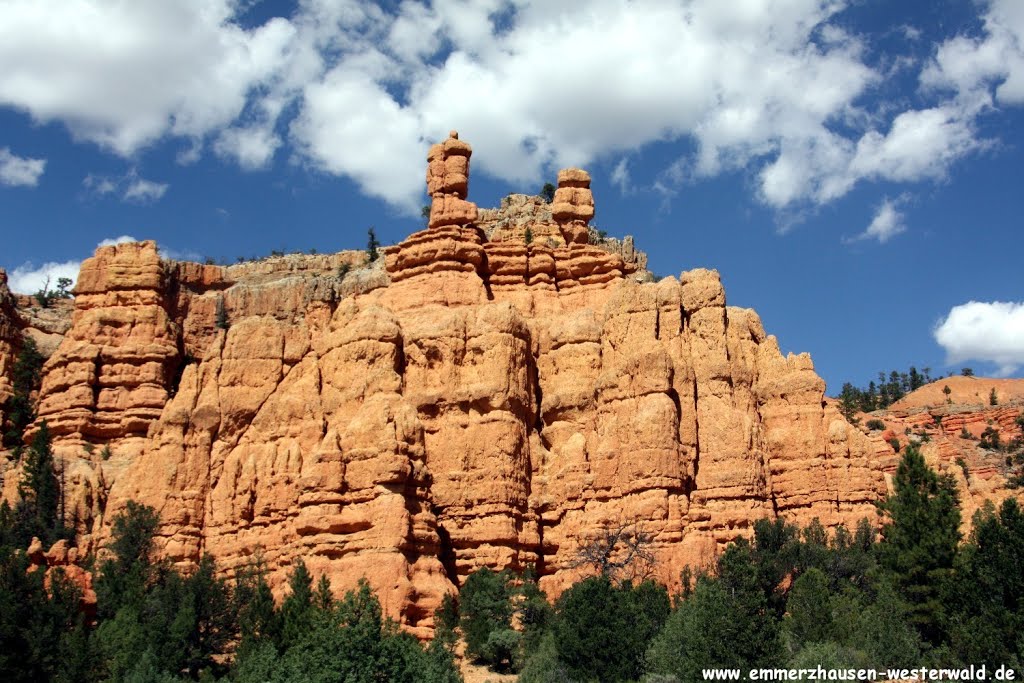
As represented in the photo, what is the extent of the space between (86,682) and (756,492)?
25.8m

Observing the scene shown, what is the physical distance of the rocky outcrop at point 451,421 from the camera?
50.6m

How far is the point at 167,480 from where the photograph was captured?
55656mm

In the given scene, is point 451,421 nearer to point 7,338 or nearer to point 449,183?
point 449,183

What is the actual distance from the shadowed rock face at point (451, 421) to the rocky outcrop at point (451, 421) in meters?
0.09

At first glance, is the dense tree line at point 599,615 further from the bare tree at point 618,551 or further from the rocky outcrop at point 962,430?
the rocky outcrop at point 962,430

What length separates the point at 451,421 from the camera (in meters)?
53.9

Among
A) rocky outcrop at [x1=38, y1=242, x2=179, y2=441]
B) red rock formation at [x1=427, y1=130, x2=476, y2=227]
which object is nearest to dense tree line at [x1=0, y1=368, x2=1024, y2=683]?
rocky outcrop at [x1=38, y1=242, x2=179, y2=441]

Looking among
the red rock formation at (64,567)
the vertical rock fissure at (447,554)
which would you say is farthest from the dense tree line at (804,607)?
the red rock formation at (64,567)

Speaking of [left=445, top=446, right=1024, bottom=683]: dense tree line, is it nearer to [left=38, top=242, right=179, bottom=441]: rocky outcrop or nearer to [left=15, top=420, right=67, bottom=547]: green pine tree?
[left=15, top=420, right=67, bottom=547]: green pine tree

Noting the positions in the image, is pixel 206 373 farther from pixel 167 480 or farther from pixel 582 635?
pixel 582 635

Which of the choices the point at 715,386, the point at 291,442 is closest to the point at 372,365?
the point at 291,442

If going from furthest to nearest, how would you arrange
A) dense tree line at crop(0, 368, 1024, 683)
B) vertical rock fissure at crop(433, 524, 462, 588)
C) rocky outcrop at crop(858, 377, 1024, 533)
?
1. rocky outcrop at crop(858, 377, 1024, 533)
2. vertical rock fissure at crop(433, 524, 462, 588)
3. dense tree line at crop(0, 368, 1024, 683)

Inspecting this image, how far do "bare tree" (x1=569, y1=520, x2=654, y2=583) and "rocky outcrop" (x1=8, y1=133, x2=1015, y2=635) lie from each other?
354 mm

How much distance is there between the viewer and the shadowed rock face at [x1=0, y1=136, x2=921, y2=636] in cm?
5056
